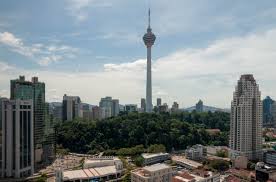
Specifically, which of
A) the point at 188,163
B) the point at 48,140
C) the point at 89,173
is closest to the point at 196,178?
the point at 188,163

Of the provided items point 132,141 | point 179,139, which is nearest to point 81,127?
point 132,141

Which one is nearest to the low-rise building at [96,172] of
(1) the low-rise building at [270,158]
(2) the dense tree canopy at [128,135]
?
(2) the dense tree canopy at [128,135]

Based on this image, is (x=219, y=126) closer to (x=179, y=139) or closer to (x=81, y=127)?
(x=179, y=139)

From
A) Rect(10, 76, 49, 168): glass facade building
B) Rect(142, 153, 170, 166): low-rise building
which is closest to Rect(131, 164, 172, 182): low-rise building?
Rect(142, 153, 170, 166): low-rise building

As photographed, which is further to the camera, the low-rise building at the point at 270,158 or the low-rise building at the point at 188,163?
the low-rise building at the point at 270,158

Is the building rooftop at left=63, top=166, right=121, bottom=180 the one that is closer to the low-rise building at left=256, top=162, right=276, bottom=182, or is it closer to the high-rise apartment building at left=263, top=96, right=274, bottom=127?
the low-rise building at left=256, top=162, right=276, bottom=182

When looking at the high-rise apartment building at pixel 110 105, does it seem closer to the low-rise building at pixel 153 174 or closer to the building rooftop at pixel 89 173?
the building rooftop at pixel 89 173

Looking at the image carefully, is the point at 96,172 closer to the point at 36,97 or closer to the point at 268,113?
the point at 36,97
